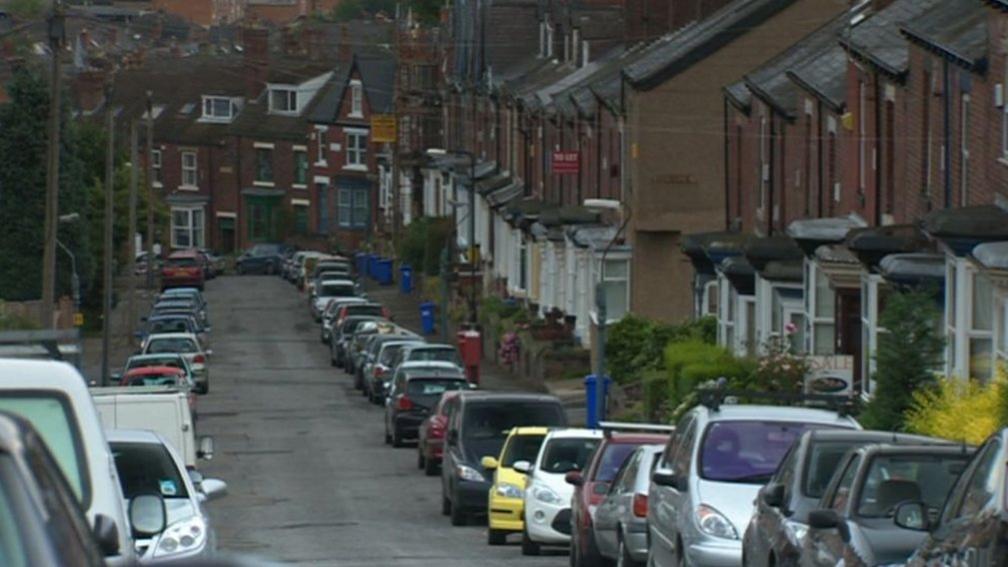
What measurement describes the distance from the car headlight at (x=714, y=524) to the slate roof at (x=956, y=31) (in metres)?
12.0

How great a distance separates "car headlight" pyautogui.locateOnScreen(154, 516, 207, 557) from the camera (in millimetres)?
15930

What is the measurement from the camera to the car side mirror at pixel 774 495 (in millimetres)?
15625

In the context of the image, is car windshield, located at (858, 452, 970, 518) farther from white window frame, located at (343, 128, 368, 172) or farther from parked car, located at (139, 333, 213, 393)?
white window frame, located at (343, 128, 368, 172)

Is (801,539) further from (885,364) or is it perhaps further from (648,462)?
(885,364)

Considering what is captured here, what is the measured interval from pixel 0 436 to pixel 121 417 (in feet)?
74.4

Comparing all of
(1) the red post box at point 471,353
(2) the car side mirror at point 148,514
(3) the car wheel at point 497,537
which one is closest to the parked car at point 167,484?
(2) the car side mirror at point 148,514

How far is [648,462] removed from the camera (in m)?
21.5

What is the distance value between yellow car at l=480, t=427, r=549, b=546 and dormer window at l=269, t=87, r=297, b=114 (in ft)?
283

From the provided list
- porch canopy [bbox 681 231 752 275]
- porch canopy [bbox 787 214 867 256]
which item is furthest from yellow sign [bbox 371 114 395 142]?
porch canopy [bbox 787 214 867 256]

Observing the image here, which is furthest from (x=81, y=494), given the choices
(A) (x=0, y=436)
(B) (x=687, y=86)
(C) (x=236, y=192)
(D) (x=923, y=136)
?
(C) (x=236, y=192)

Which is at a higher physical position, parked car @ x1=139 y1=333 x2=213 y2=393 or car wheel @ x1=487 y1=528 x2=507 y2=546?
parked car @ x1=139 y1=333 x2=213 y2=393

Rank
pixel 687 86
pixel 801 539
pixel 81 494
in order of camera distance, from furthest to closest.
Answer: pixel 687 86
pixel 801 539
pixel 81 494

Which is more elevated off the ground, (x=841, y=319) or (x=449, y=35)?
(x=449, y=35)

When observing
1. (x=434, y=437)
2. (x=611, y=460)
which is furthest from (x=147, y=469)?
(x=434, y=437)
